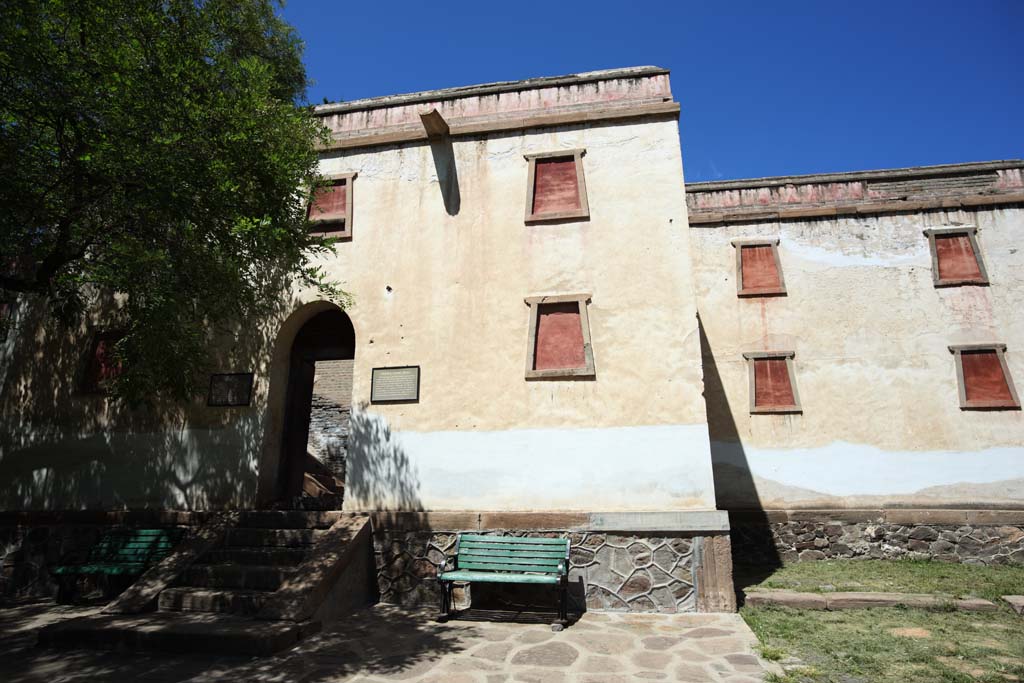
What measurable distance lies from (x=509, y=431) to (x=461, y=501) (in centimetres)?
115

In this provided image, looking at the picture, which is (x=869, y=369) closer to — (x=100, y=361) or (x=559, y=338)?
(x=559, y=338)

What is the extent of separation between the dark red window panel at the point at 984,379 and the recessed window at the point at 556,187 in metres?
8.28

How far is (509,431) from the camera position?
8.02 metres

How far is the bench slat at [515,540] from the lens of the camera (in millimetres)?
7059

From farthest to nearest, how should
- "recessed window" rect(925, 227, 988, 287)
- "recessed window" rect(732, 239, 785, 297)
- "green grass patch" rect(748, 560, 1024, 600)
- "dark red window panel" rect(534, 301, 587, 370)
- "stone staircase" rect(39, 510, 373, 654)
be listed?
"recessed window" rect(732, 239, 785, 297), "recessed window" rect(925, 227, 988, 287), "dark red window panel" rect(534, 301, 587, 370), "green grass patch" rect(748, 560, 1024, 600), "stone staircase" rect(39, 510, 373, 654)

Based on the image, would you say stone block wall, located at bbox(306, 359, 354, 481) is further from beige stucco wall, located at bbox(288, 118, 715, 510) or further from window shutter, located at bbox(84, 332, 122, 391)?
beige stucco wall, located at bbox(288, 118, 715, 510)

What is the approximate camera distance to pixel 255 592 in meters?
6.46

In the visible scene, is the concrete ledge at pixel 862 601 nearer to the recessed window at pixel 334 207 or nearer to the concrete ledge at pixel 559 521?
the concrete ledge at pixel 559 521

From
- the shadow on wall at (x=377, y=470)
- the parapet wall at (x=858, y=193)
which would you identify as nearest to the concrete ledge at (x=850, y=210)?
the parapet wall at (x=858, y=193)

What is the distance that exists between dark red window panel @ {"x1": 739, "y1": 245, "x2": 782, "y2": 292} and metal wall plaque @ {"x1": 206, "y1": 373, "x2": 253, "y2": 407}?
9.82 metres

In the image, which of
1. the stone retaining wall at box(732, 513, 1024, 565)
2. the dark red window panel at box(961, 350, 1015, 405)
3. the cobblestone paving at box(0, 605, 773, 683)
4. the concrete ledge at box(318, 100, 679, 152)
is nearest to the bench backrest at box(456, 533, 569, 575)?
the cobblestone paving at box(0, 605, 773, 683)

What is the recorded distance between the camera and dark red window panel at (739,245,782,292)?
40.5 feet

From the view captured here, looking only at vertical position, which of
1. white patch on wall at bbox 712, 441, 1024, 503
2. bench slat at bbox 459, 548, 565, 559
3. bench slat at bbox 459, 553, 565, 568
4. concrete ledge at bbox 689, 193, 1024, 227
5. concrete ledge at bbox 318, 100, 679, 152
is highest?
concrete ledge at bbox 318, 100, 679, 152

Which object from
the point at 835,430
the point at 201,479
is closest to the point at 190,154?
the point at 201,479
